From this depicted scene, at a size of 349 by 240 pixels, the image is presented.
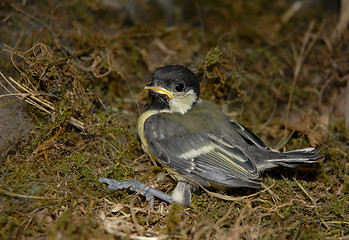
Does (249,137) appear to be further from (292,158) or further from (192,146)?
(192,146)

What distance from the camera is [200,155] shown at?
104 inches

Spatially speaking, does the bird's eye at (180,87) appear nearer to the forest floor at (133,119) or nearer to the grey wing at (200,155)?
the grey wing at (200,155)

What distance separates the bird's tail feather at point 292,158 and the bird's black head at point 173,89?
850 mm

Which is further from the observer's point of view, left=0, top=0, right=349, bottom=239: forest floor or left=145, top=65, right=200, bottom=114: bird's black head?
left=145, top=65, right=200, bottom=114: bird's black head

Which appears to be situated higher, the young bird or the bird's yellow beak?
A: the bird's yellow beak

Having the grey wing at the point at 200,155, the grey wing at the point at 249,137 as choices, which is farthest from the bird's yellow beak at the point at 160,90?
the grey wing at the point at 249,137

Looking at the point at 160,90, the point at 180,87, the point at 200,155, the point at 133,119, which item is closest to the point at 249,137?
the point at 200,155

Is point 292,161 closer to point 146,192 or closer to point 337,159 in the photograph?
point 337,159

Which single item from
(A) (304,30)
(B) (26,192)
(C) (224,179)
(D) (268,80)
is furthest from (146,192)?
(A) (304,30)

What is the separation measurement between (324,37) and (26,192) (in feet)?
13.3

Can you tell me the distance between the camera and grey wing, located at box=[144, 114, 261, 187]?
257 centimetres

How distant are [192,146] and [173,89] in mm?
536

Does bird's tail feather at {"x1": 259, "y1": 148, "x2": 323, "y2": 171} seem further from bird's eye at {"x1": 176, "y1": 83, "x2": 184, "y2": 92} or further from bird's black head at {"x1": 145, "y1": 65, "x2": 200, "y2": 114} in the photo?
bird's eye at {"x1": 176, "y1": 83, "x2": 184, "y2": 92}

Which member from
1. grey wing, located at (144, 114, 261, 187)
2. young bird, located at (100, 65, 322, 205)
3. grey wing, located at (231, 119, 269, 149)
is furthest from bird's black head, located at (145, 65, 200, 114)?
grey wing, located at (231, 119, 269, 149)
